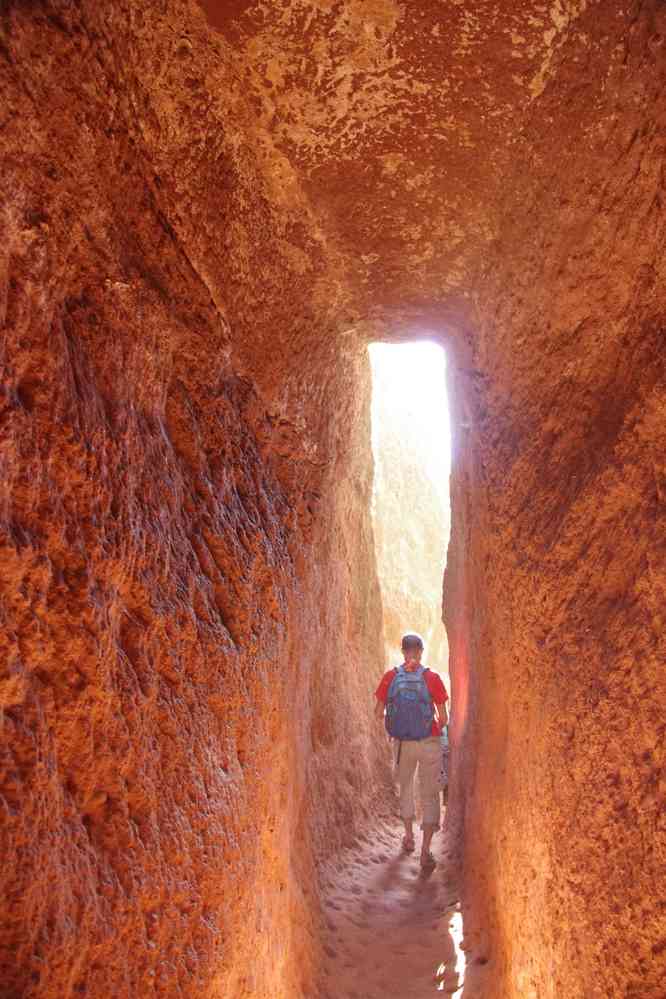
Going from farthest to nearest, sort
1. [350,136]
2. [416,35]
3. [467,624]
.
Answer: [467,624] → [350,136] → [416,35]

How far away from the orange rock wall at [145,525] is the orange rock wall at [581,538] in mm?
957

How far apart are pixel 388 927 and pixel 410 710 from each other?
144 centimetres

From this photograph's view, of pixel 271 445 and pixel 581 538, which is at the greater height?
pixel 271 445

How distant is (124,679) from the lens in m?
2.00

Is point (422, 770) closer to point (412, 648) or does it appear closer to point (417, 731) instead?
point (417, 731)

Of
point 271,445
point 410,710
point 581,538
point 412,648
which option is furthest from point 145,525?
point 412,648

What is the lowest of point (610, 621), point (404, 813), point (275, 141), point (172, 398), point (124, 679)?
point (404, 813)

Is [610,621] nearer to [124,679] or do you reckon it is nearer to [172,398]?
[124,679]

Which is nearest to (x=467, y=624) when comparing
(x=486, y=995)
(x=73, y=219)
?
(x=486, y=995)

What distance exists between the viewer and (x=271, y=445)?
147 inches

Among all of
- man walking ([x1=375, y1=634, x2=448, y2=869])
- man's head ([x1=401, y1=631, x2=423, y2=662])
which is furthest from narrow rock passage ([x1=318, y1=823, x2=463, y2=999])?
man's head ([x1=401, y1=631, x2=423, y2=662])

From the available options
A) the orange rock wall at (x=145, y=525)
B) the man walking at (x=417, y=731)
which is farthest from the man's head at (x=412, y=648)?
the orange rock wall at (x=145, y=525)

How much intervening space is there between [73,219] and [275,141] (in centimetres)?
125

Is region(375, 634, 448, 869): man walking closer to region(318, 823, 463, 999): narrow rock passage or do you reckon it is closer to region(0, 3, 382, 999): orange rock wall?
region(318, 823, 463, 999): narrow rock passage
